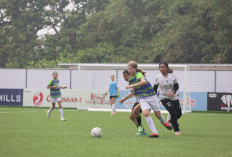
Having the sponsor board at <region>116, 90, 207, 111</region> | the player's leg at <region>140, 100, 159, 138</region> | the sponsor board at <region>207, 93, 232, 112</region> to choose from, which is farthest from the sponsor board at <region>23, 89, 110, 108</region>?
the player's leg at <region>140, 100, 159, 138</region>

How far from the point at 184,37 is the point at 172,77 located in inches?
1254

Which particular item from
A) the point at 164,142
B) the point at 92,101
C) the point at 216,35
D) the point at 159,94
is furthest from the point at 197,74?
the point at 164,142

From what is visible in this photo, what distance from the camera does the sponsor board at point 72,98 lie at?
99.3 feet

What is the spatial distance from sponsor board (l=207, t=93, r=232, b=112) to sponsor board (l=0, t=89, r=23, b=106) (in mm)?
12367

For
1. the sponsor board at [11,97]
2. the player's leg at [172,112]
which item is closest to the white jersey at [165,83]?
the player's leg at [172,112]

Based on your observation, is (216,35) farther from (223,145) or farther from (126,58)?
(223,145)

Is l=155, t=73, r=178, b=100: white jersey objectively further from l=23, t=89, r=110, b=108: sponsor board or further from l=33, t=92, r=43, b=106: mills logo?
l=33, t=92, r=43, b=106: mills logo

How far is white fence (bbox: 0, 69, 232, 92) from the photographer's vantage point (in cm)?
3089

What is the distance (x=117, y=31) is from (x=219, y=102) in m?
26.7

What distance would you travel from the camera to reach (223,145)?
1051cm

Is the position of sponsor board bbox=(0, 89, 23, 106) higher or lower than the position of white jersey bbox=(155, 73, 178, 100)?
lower

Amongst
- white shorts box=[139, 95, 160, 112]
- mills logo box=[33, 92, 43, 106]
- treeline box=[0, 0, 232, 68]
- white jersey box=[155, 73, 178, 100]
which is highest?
treeline box=[0, 0, 232, 68]

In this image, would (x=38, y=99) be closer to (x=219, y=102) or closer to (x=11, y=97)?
(x=11, y=97)

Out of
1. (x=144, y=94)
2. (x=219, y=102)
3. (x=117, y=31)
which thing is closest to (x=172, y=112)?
(x=144, y=94)
